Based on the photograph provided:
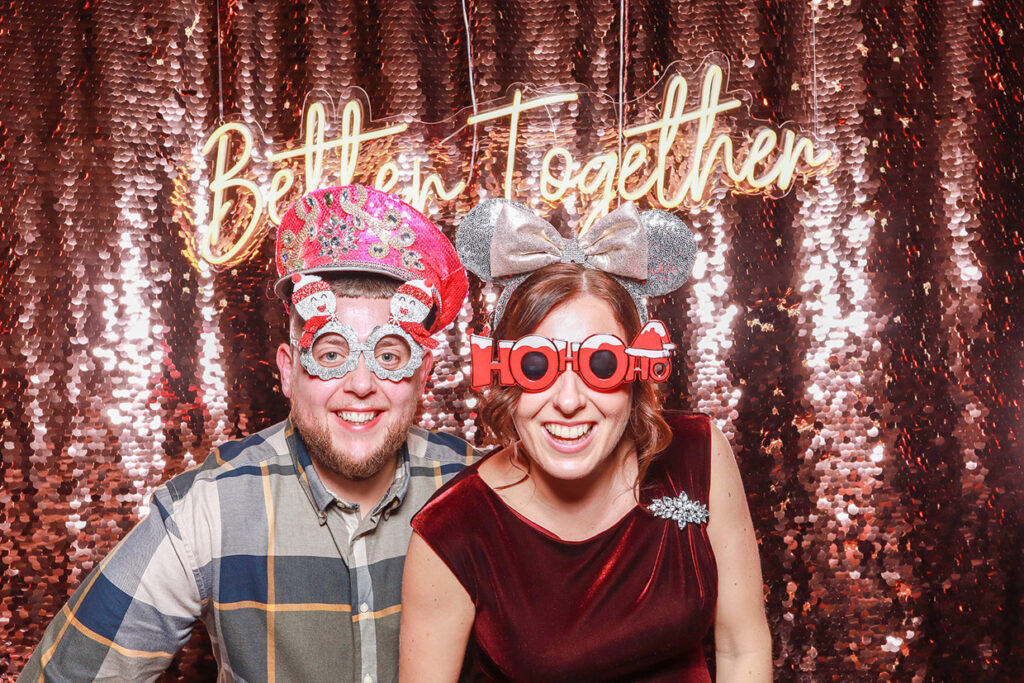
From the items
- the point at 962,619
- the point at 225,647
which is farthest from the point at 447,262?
the point at 962,619

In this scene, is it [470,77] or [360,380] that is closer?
[360,380]

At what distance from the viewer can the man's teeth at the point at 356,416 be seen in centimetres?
156

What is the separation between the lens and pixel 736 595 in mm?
1443

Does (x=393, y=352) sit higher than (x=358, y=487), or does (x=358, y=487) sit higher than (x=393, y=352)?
(x=393, y=352)

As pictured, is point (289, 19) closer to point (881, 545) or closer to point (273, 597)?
point (273, 597)

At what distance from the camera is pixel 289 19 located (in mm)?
2305

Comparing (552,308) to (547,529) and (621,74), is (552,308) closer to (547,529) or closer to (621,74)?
(547,529)

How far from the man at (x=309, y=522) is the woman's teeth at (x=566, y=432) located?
381 millimetres

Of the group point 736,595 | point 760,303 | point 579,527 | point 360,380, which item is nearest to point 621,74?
point 760,303

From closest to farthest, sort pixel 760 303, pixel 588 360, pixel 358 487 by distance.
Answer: pixel 588 360
pixel 358 487
pixel 760 303

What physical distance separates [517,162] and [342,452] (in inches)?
46.1

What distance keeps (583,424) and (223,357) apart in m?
1.37

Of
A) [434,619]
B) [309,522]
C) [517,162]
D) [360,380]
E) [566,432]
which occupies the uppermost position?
[517,162]

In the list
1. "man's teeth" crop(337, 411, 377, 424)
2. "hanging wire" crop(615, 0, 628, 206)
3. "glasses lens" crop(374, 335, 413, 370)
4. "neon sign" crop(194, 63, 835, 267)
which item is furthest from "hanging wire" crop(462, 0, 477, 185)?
"man's teeth" crop(337, 411, 377, 424)
